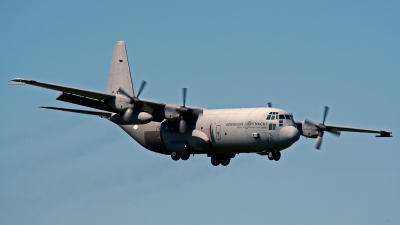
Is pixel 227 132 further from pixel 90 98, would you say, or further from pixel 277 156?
pixel 90 98

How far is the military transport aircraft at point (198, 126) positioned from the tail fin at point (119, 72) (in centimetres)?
36

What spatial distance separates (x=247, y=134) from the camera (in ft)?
141

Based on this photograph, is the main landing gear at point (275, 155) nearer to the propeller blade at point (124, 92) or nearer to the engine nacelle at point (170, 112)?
the engine nacelle at point (170, 112)

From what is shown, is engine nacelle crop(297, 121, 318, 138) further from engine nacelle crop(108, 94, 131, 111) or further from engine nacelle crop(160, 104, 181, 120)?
engine nacelle crop(108, 94, 131, 111)

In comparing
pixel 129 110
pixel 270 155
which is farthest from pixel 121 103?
pixel 270 155

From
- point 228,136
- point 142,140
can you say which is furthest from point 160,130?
point 228,136

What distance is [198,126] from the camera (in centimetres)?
4503

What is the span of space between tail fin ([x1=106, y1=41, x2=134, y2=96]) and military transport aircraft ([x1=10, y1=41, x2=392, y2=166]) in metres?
0.36

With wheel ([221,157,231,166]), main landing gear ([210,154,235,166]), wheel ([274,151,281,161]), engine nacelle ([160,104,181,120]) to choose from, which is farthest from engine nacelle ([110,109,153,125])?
wheel ([274,151,281,161])

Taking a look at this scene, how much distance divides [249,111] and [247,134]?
1782 millimetres

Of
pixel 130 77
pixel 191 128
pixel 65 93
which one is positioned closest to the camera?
pixel 65 93

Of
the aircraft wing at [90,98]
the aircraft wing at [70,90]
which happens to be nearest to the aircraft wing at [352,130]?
the aircraft wing at [90,98]

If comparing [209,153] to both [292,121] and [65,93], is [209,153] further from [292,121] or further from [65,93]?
[65,93]

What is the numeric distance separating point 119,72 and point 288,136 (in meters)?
12.4
